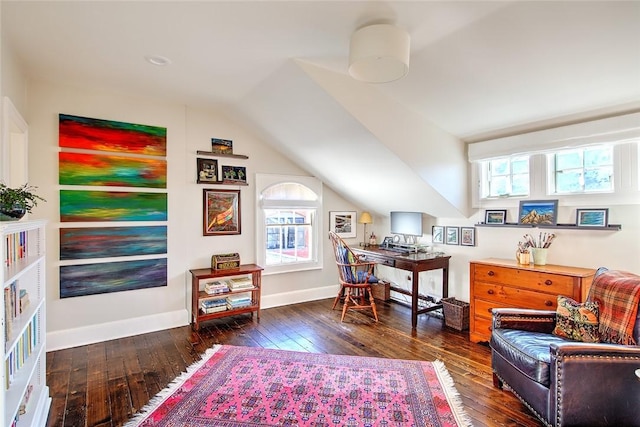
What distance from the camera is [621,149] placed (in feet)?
8.84

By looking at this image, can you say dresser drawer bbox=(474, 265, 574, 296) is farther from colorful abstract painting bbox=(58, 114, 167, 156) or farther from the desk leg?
colorful abstract painting bbox=(58, 114, 167, 156)

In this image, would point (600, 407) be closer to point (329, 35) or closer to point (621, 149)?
point (621, 149)

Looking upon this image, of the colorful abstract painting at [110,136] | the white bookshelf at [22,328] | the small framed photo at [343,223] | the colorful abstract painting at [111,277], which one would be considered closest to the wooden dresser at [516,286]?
the small framed photo at [343,223]

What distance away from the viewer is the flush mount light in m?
2.55

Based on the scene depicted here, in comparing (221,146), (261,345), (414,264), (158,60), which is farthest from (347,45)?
(261,345)

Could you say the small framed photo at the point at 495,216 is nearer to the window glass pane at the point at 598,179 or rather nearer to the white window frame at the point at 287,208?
the window glass pane at the point at 598,179

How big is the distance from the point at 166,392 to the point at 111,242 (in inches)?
68.5

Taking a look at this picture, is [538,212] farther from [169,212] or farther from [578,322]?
[169,212]

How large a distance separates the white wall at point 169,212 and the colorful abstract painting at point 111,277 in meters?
0.06

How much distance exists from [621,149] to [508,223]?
1082 mm

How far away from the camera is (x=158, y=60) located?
2.60m

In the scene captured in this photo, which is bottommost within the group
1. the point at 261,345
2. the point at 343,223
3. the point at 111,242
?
the point at 261,345

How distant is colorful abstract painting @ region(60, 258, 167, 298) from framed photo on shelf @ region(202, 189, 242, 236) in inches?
25.0

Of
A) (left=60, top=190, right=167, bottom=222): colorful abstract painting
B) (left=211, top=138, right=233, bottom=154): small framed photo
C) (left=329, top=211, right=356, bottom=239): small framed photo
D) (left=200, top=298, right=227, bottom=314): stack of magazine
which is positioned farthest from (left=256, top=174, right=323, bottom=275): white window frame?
(left=60, top=190, right=167, bottom=222): colorful abstract painting
